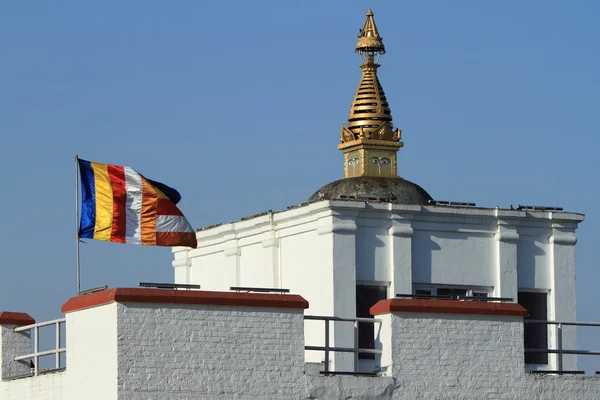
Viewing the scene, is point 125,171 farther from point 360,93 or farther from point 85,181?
point 360,93

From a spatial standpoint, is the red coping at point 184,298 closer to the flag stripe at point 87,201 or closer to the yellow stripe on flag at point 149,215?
the flag stripe at point 87,201

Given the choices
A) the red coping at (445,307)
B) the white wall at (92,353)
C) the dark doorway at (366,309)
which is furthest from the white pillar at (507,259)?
the white wall at (92,353)

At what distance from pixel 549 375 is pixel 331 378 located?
5.41 metres

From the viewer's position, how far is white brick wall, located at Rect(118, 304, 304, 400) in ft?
111

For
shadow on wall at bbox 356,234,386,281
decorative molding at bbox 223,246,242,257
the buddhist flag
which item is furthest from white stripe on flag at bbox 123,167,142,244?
decorative molding at bbox 223,246,242,257

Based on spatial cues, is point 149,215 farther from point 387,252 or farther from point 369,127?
point 369,127

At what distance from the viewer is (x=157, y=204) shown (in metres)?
37.2

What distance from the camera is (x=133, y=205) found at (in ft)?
A: 122

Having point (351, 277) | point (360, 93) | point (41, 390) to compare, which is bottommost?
point (41, 390)

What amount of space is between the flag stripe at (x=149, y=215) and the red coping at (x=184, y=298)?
243cm

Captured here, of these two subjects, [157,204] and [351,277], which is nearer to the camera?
[157,204]

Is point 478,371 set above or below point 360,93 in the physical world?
below

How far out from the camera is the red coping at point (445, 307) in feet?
118

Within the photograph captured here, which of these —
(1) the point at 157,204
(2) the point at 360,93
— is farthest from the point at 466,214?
(1) the point at 157,204
